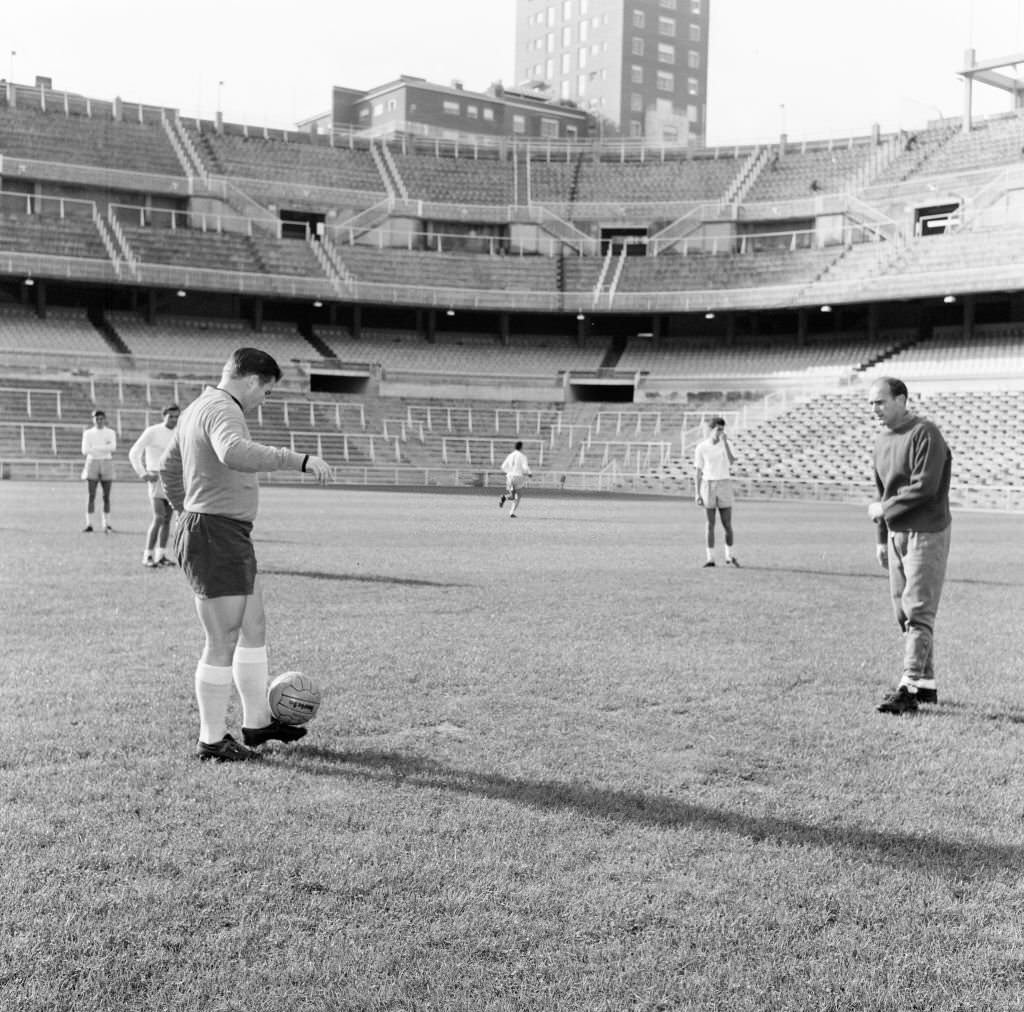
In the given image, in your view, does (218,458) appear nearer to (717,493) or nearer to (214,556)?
(214,556)

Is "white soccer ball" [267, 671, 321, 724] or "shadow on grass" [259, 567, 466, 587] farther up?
"white soccer ball" [267, 671, 321, 724]

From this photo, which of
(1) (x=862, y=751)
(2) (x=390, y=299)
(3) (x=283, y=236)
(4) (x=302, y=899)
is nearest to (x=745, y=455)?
(2) (x=390, y=299)

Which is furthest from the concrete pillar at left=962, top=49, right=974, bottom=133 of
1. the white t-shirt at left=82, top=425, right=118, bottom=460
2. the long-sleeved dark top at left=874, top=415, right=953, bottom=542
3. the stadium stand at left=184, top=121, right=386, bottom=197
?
the long-sleeved dark top at left=874, top=415, right=953, bottom=542

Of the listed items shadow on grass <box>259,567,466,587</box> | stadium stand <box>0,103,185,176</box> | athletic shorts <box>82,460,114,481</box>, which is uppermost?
stadium stand <box>0,103,185,176</box>

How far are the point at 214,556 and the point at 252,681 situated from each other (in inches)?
31.5

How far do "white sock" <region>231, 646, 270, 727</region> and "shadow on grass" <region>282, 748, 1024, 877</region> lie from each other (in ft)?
1.07

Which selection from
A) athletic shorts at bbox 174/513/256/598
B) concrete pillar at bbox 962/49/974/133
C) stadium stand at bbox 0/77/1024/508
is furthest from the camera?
concrete pillar at bbox 962/49/974/133

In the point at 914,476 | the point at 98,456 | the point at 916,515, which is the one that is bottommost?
the point at 916,515

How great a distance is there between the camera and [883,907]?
13.4 ft

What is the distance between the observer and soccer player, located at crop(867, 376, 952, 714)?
7.13 metres

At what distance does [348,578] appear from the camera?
1319 cm

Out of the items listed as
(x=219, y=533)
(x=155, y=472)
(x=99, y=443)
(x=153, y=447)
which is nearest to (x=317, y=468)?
(x=219, y=533)

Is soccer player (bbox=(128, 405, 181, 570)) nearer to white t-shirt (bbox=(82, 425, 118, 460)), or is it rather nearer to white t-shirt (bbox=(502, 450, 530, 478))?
white t-shirt (bbox=(82, 425, 118, 460))

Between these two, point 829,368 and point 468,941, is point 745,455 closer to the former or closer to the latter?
point 829,368
